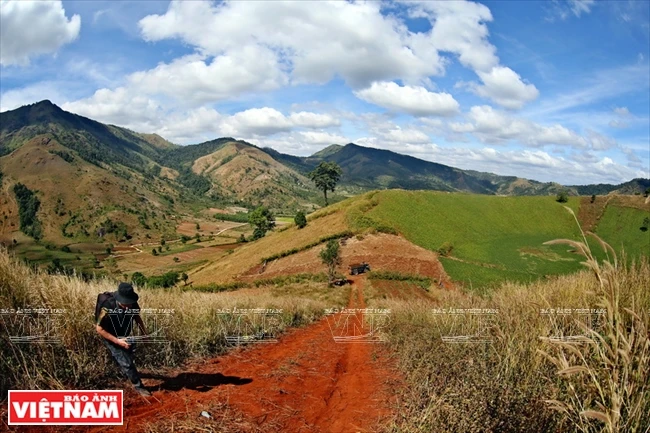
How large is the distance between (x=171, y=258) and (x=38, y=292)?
114217 millimetres

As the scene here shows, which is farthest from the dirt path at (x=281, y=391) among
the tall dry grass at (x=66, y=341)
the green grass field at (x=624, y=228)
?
the green grass field at (x=624, y=228)

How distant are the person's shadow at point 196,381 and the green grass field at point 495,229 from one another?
4287cm

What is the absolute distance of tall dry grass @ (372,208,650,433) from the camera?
273 cm

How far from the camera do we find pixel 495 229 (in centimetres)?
6938

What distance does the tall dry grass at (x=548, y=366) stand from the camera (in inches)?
107

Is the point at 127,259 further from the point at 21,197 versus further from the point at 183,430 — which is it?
the point at 183,430

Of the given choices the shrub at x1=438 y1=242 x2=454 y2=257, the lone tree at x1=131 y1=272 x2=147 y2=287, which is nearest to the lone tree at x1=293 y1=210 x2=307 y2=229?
the shrub at x1=438 y1=242 x2=454 y2=257

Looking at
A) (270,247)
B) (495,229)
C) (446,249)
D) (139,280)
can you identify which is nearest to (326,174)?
(270,247)

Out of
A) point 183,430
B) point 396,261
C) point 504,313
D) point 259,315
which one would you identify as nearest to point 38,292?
point 183,430

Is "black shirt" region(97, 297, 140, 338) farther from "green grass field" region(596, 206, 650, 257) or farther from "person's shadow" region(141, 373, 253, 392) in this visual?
"green grass field" region(596, 206, 650, 257)

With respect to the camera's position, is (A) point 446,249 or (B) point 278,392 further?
(A) point 446,249

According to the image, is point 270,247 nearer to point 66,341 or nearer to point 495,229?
point 495,229

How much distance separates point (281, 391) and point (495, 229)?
230 ft

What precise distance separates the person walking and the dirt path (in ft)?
1.10
